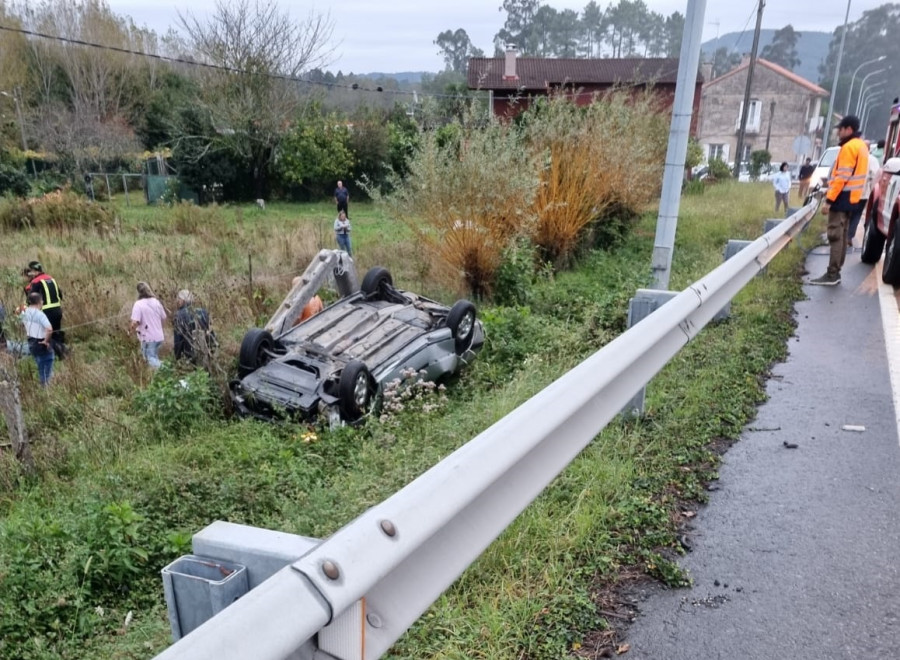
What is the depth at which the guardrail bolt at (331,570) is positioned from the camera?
112cm

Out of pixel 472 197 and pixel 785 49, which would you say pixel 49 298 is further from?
pixel 785 49

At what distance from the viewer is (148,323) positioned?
9430mm

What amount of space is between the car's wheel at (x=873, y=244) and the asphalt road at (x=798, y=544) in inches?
227

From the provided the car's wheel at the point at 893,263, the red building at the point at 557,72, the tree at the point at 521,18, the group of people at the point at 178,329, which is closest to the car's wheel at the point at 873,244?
the car's wheel at the point at 893,263

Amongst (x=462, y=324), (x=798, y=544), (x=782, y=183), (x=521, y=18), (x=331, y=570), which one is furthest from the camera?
(x=521, y=18)

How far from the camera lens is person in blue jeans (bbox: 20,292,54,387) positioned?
9.30 m

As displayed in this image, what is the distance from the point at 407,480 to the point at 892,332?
4.71 m

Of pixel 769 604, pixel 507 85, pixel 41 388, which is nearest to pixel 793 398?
pixel 769 604

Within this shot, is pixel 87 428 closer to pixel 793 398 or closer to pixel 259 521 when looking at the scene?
pixel 259 521

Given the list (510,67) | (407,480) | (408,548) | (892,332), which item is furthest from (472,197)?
(510,67)

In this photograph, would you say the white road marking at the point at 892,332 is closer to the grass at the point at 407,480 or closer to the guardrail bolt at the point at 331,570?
the grass at the point at 407,480

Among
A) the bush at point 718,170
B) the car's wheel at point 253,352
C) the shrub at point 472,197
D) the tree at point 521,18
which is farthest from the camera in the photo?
the tree at point 521,18

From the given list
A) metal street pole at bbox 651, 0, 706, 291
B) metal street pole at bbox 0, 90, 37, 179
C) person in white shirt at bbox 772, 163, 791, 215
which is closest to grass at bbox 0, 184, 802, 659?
metal street pole at bbox 651, 0, 706, 291

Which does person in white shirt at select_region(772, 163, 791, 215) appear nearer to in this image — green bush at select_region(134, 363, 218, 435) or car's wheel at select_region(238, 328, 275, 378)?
car's wheel at select_region(238, 328, 275, 378)
